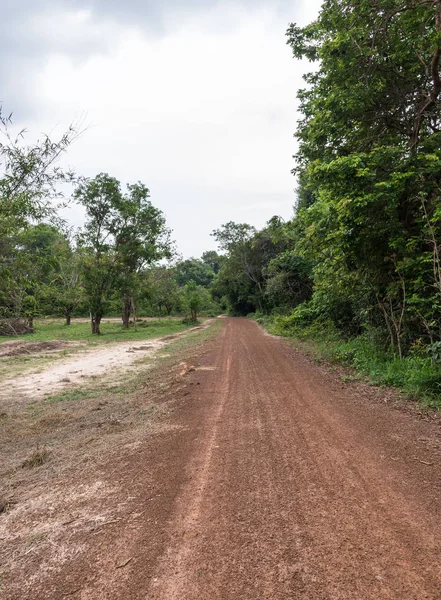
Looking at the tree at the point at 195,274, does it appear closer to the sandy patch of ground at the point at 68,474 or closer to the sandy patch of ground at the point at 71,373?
the sandy patch of ground at the point at 71,373

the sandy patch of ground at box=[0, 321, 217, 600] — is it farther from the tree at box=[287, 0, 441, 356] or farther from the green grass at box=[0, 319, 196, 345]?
the green grass at box=[0, 319, 196, 345]

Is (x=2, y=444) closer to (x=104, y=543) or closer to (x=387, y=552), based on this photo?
(x=104, y=543)

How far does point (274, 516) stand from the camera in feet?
8.49

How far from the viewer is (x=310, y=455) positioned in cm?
366

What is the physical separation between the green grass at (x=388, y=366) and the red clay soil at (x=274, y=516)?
115 cm

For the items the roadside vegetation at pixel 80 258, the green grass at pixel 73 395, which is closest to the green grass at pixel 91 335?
the roadside vegetation at pixel 80 258

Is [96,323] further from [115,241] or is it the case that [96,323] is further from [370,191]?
[370,191]

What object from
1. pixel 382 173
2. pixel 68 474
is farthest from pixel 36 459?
pixel 382 173

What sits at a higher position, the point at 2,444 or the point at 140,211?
the point at 140,211

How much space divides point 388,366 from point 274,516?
5.46 meters

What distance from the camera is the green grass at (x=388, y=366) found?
571cm

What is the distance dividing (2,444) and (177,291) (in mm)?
32283

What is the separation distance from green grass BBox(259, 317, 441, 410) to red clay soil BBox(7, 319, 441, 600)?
3.78 ft

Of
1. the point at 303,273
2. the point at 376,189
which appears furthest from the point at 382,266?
the point at 303,273
